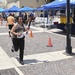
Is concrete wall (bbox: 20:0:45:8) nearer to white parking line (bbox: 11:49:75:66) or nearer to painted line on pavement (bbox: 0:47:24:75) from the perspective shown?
white parking line (bbox: 11:49:75:66)

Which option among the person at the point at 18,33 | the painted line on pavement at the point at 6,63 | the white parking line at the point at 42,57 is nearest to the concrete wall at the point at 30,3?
the white parking line at the point at 42,57

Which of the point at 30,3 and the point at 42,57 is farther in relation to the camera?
the point at 30,3

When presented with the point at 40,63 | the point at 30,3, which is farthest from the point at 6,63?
the point at 30,3

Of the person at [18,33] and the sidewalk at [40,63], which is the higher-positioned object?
the person at [18,33]

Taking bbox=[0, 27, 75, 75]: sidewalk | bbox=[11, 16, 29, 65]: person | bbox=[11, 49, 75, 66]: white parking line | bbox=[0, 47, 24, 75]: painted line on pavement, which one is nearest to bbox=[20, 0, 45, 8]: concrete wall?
bbox=[0, 27, 75, 75]: sidewalk

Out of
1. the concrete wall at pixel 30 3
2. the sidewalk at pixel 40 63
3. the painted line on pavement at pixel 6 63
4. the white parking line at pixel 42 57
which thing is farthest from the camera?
the concrete wall at pixel 30 3

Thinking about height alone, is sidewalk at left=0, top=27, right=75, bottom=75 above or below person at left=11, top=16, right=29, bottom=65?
below

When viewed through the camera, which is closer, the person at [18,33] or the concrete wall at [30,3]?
the person at [18,33]

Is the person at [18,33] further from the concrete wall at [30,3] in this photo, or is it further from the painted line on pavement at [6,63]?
the concrete wall at [30,3]

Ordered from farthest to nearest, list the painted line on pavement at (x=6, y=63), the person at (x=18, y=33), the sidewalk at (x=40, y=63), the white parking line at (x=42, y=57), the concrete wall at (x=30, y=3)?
the concrete wall at (x=30, y=3)
the white parking line at (x=42, y=57)
the person at (x=18, y=33)
the painted line on pavement at (x=6, y=63)
the sidewalk at (x=40, y=63)

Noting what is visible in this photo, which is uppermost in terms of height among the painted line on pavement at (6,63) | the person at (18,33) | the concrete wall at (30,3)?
the concrete wall at (30,3)

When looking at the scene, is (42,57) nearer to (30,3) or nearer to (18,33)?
(18,33)

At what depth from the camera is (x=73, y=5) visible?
1745cm

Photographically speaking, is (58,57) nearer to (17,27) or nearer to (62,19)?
(17,27)
